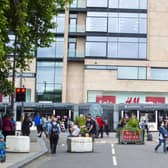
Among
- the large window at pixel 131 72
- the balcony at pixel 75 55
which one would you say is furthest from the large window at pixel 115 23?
the large window at pixel 131 72

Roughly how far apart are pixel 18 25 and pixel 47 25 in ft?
17.0

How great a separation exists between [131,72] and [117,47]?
3824 mm

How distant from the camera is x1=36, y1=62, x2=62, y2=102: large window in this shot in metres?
72.0

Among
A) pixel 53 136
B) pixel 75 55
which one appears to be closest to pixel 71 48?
pixel 75 55

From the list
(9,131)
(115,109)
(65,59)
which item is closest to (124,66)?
(65,59)

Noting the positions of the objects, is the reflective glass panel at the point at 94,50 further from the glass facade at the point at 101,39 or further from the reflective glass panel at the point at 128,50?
the reflective glass panel at the point at 128,50

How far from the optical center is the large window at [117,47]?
237ft

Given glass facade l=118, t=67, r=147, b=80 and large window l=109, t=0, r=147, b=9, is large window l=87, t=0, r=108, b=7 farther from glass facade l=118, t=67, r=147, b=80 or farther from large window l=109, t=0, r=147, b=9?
glass facade l=118, t=67, r=147, b=80

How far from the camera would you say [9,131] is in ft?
90.2

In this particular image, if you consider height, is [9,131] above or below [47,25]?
below

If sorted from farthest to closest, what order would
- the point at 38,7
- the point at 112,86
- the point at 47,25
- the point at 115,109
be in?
the point at 112,86 < the point at 115,109 < the point at 47,25 < the point at 38,7

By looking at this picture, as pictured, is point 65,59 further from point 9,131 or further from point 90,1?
point 9,131

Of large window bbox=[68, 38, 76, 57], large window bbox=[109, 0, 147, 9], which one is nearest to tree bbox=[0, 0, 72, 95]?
large window bbox=[68, 38, 76, 57]

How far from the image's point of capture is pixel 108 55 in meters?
72.4
